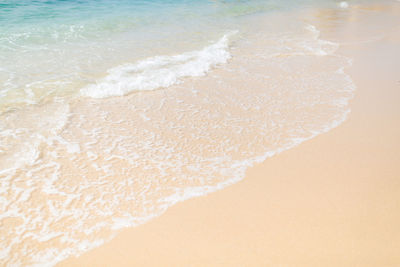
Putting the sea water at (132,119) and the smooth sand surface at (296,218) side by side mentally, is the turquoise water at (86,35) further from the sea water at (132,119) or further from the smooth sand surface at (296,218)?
the smooth sand surface at (296,218)

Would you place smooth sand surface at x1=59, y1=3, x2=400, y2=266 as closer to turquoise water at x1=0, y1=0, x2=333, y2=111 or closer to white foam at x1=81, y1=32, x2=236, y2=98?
white foam at x1=81, y1=32, x2=236, y2=98

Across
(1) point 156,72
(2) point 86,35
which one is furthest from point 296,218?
(2) point 86,35

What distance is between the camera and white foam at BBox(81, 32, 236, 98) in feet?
16.7

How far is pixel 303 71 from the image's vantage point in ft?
19.9

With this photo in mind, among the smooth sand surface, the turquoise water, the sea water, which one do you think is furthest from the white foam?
the smooth sand surface

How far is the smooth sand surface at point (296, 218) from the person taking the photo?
2.17 metres

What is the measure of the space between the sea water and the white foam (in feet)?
0.11

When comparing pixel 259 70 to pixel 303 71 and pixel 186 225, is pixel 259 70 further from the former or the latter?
pixel 186 225

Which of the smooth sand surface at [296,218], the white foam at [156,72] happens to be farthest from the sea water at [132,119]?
the smooth sand surface at [296,218]

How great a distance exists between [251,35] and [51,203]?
26.3ft

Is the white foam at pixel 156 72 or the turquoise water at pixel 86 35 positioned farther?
the turquoise water at pixel 86 35

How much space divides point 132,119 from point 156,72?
2.02 m

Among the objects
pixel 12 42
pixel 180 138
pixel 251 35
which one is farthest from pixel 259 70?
pixel 12 42

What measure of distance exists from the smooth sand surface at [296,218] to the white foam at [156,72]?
2.83 m
